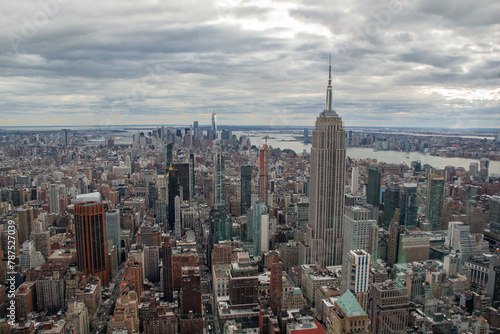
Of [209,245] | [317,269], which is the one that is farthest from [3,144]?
[317,269]

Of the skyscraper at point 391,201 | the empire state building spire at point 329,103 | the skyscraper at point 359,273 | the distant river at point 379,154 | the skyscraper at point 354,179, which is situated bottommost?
the skyscraper at point 359,273

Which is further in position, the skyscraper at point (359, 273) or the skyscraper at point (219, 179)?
the skyscraper at point (219, 179)

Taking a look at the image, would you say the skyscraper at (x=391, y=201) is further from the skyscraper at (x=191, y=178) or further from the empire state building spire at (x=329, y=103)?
the skyscraper at (x=191, y=178)

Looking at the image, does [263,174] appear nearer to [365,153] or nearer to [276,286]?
[365,153]

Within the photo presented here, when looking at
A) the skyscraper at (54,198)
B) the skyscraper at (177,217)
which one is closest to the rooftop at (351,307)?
the skyscraper at (177,217)

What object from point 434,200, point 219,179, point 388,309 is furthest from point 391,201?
point 219,179

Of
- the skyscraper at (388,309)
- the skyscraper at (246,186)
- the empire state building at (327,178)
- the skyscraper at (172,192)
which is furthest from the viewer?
the skyscraper at (246,186)

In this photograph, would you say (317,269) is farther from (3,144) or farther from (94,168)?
(94,168)
